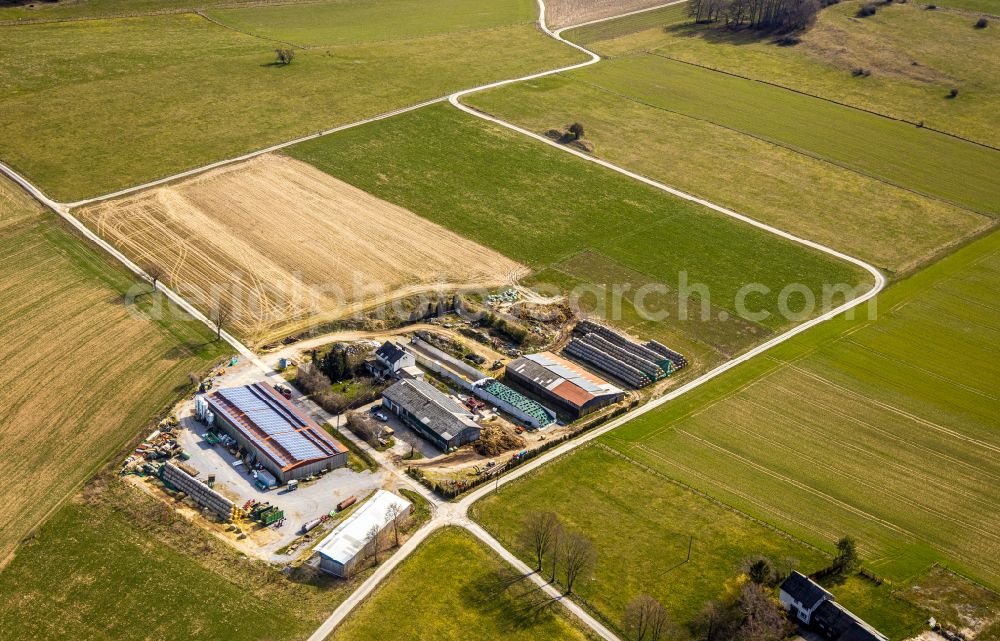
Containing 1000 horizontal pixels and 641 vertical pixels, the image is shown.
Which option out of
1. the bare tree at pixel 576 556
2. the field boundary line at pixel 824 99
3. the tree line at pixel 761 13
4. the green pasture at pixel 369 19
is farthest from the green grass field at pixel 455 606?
the tree line at pixel 761 13

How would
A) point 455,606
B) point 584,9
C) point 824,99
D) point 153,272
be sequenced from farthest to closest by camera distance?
1. point 584,9
2. point 824,99
3. point 153,272
4. point 455,606

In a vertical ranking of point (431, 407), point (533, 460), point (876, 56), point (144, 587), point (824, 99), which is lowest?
point (533, 460)

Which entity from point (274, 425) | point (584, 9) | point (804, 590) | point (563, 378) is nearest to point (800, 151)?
point (563, 378)

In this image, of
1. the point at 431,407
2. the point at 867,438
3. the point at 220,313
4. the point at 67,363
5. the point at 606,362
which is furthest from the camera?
the point at 220,313

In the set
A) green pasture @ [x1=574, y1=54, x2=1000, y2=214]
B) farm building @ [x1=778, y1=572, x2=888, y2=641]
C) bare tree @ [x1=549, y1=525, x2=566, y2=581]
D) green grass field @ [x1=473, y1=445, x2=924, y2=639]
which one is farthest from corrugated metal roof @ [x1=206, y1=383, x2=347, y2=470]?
green pasture @ [x1=574, y1=54, x2=1000, y2=214]

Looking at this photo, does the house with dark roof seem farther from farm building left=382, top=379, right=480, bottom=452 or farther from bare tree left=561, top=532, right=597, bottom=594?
bare tree left=561, top=532, right=597, bottom=594

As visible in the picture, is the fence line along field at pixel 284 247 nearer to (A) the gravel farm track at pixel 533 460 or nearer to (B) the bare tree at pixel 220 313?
(B) the bare tree at pixel 220 313

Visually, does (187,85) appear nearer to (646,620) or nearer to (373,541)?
(373,541)
